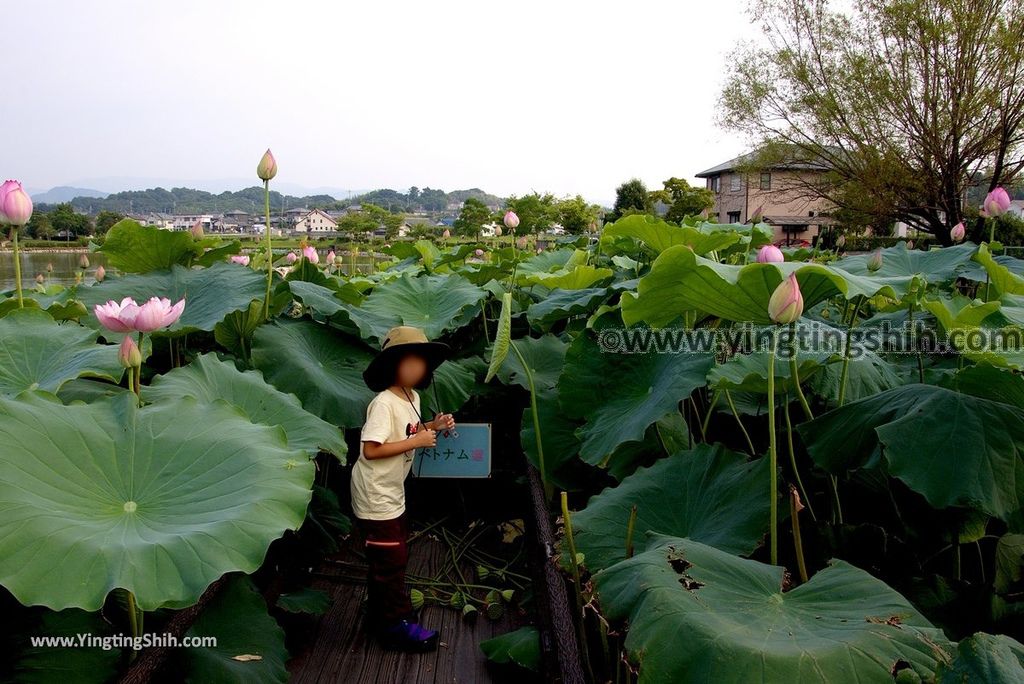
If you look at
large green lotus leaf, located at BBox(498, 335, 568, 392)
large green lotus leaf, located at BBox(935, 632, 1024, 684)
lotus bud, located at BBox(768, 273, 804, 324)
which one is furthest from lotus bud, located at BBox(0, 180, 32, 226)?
large green lotus leaf, located at BBox(935, 632, 1024, 684)

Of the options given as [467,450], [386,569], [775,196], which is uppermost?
[775,196]

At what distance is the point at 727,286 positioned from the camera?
1.26m

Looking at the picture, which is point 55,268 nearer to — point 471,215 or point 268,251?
point 268,251

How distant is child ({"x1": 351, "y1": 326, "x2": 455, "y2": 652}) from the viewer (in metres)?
1.93

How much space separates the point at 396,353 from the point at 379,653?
2.76 feet

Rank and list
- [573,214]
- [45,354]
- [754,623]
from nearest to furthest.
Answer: [754,623], [45,354], [573,214]

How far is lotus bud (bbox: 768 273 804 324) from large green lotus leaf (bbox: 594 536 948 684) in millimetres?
393

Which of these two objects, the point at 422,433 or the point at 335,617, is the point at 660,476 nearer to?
the point at 422,433

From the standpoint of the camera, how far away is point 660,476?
5.01 feet

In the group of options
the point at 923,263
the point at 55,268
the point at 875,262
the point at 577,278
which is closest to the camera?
the point at 875,262

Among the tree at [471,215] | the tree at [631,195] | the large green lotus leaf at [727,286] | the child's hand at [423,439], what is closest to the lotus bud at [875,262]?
the large green lotus leaf at [727,286]

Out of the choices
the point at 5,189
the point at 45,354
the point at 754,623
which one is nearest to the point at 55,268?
the point at 5,189

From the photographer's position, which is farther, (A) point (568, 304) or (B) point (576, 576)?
(A) point (568, 304)

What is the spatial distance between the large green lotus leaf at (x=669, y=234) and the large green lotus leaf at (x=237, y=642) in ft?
5.23
